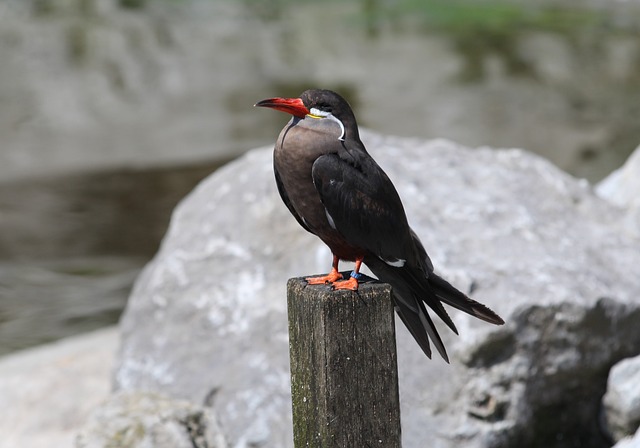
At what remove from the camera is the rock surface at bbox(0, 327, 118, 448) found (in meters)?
4.60

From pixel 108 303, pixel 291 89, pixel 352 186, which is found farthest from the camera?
pixel 291 89

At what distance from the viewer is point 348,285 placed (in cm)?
242

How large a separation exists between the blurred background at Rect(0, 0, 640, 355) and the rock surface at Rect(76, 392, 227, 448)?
2.84m

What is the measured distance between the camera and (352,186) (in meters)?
2.54

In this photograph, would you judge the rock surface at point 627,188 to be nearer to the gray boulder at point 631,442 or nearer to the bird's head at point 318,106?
the gray boulder at point 631,442

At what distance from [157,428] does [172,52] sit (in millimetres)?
14204

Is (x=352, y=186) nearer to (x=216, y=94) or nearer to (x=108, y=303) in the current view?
(x=108, y=303)

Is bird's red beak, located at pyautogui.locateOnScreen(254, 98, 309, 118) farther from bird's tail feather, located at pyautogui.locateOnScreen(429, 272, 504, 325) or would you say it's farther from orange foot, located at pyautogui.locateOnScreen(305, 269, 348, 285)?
bird's tail feather, located at pyautogui.locateOnScreen(429, 272, 504, 325)

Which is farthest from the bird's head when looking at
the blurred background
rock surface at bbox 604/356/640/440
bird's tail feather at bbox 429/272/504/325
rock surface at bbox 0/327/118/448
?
the blurred background

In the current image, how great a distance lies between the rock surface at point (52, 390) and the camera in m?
4.60

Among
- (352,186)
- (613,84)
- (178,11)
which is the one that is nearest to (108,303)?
(352,186)

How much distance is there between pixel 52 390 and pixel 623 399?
2.78 meters

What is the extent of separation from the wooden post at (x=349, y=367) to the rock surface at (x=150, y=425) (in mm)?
1022

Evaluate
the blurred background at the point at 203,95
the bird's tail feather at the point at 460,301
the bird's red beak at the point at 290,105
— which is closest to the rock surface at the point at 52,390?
the blurred background at the point at 203,95
